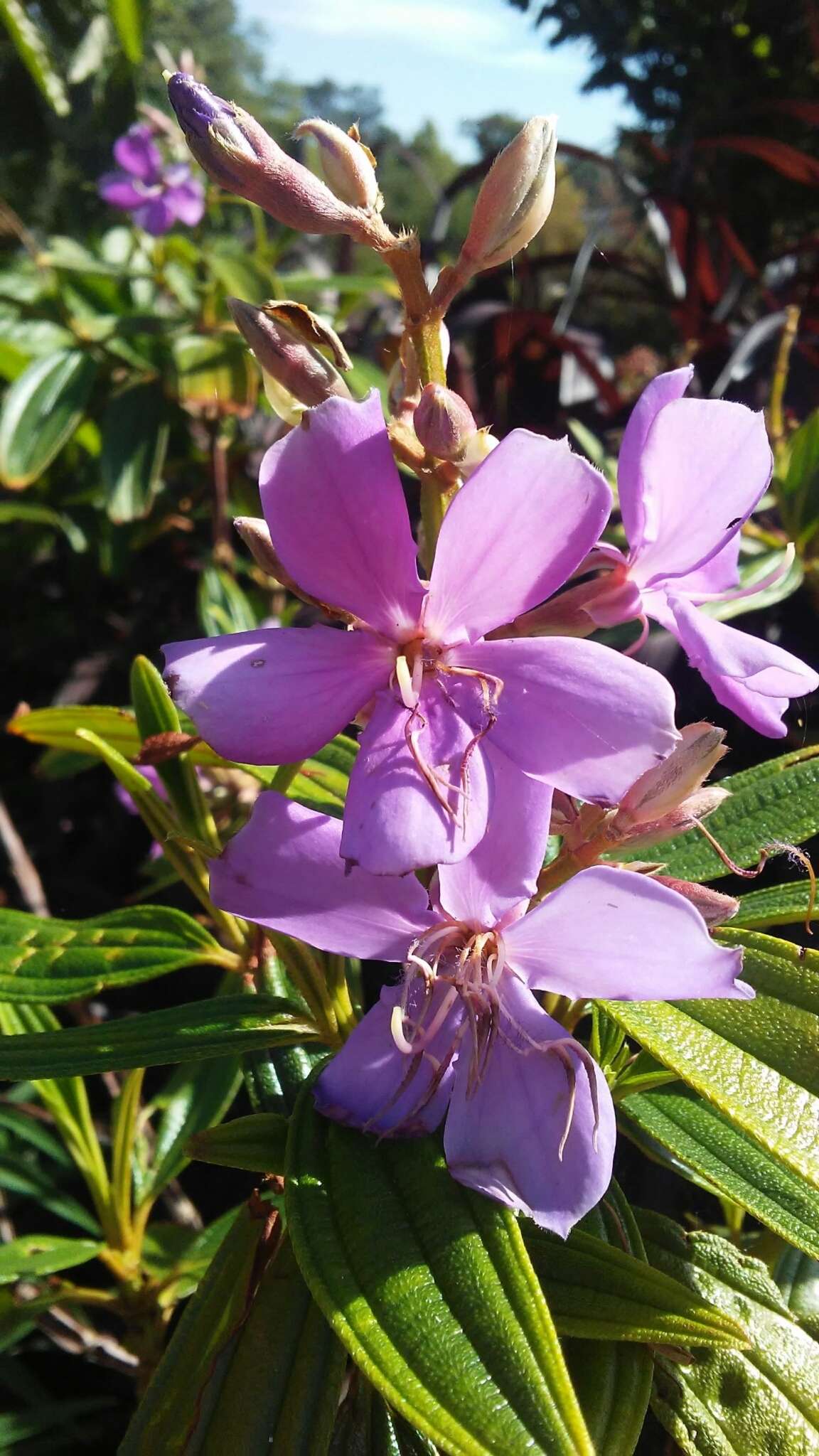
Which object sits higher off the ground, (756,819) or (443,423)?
(443,423)

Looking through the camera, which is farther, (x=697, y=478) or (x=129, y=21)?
(x=129, y=21)

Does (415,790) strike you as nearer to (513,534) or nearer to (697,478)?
(513,534)

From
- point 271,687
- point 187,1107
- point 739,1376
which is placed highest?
point 271,687

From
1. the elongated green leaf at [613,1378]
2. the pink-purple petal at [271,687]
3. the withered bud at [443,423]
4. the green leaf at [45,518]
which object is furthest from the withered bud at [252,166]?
the green leaf at [45,518]

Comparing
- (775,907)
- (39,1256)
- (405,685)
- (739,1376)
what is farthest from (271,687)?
(39,1256)

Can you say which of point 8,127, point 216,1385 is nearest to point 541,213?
point 216,1385

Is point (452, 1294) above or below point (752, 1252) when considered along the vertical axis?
above

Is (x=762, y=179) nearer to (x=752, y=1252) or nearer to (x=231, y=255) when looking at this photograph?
(x=231, y=255)

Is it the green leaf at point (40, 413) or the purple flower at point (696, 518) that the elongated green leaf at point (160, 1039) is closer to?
the purple flower at point (696, 518)
